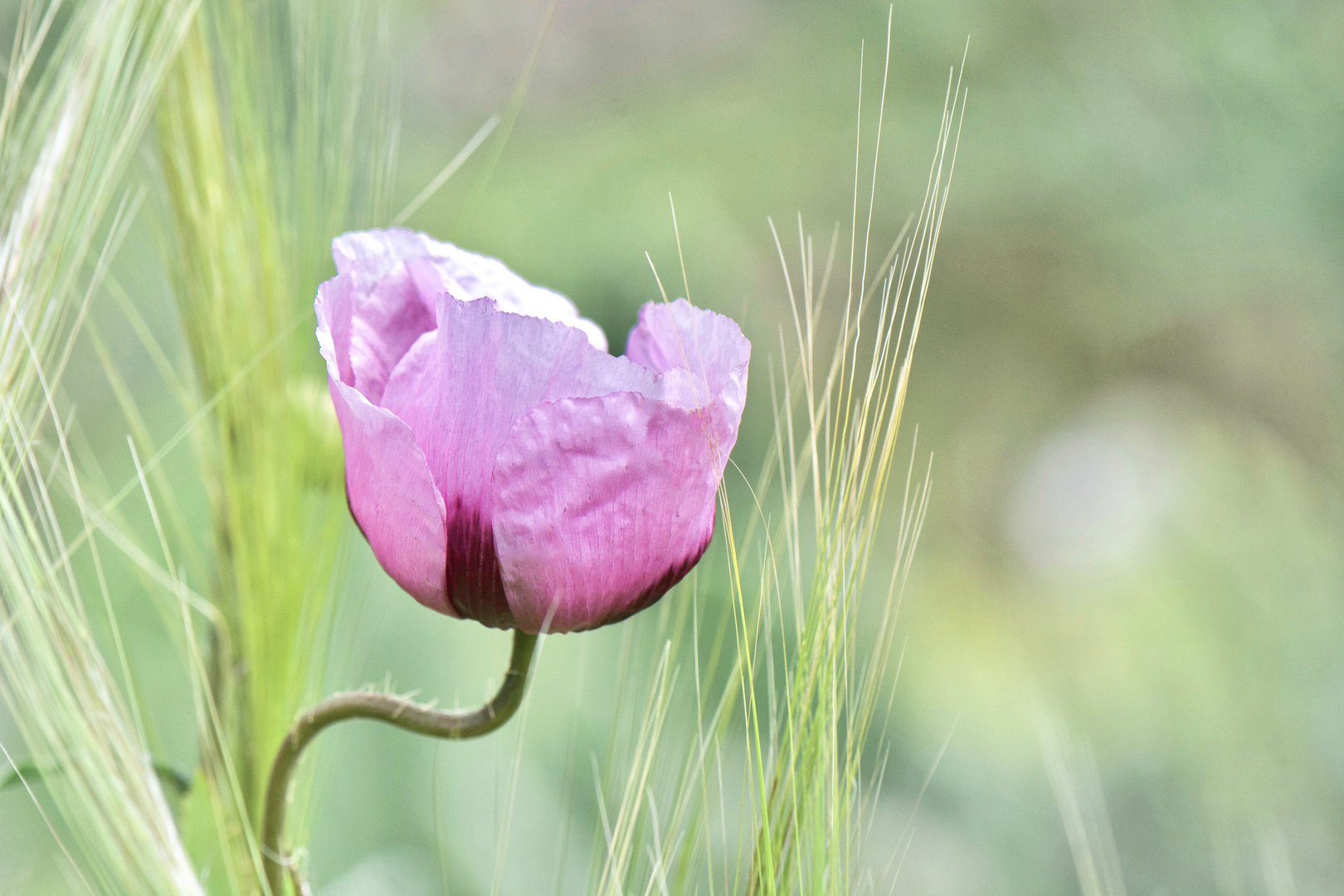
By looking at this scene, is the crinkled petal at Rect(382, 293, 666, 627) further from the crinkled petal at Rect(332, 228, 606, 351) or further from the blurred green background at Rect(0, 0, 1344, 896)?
the blurred green background at Rect(0, 0, 1344, 896)

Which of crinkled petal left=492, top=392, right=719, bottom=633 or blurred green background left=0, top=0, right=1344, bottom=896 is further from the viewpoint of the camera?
blurred green background left=0, top=0, right=1344, bottom=896

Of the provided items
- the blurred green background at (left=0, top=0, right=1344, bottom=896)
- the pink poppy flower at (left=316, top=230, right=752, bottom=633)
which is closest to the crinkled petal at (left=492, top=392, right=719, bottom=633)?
the pink poppy flower at (left=316, top=230, right=752, bottom=633)

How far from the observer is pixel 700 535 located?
0.14 meters

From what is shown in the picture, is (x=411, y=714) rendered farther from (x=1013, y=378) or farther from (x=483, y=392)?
(x=1013, y=378)

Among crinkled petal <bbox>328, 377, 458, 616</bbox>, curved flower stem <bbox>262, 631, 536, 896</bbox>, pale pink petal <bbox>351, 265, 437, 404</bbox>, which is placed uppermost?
pale pink petal <bbox>351, 265, 437, 404</bbox>

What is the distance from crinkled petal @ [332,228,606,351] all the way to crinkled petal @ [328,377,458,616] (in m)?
0.03

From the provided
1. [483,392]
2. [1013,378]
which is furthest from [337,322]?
[1013,378]

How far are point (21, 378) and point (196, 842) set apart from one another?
4.1 inches

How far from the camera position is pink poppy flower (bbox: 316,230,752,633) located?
123 mm

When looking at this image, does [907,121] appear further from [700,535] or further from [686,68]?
[700,535]

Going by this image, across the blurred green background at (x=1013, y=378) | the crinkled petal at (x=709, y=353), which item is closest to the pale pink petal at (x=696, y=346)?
the crinkled petal at (x=709, y=353)

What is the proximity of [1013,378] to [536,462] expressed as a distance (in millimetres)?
762

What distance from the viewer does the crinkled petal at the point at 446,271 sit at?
0.49 feet

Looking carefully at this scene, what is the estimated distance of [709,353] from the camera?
0.44 feet
